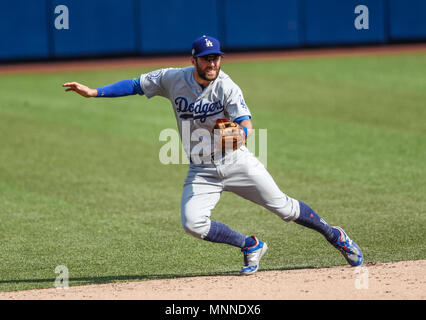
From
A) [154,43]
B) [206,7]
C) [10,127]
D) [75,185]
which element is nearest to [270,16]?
[206,7]

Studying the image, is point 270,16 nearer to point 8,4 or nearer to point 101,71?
point 101,71

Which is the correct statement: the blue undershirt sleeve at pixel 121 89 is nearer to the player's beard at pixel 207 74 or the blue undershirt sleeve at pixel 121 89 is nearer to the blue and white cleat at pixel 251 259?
the player's beard at pixel 207 74

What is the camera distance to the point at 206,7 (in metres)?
20.9

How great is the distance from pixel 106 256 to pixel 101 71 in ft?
41.9

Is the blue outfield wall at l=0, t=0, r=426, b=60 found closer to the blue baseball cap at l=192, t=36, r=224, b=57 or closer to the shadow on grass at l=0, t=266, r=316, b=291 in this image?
the shadow on grass at l=0, t=266, r=316, b=291

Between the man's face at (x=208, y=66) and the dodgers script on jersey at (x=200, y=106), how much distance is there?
117 mm

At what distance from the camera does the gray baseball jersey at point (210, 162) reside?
5828mm

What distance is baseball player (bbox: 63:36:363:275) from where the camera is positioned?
19.0 ft

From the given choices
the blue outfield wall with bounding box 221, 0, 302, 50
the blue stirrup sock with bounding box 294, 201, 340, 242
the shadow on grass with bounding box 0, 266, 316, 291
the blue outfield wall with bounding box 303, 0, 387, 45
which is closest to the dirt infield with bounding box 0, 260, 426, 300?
the shadow on grass with bounding box 0, 266, 316, 291

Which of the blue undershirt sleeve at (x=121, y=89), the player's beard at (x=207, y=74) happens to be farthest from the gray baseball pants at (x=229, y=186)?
the blue undershirt sleeve at (x=121, y=89)

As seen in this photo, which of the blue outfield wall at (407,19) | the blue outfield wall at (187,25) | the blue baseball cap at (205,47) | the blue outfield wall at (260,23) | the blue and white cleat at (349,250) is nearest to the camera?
the blue baseball cap at (205,47)

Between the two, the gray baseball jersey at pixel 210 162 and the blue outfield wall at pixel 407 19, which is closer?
the gray baseball jersey at pixel 210 162

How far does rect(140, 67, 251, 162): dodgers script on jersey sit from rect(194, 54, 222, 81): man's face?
117 millimetres

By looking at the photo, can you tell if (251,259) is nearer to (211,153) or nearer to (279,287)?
(279,287)
